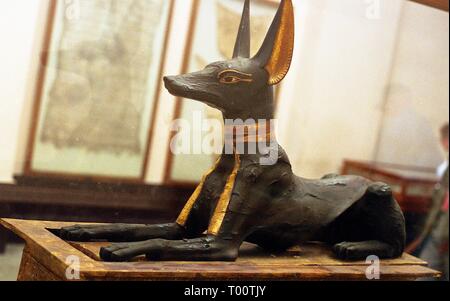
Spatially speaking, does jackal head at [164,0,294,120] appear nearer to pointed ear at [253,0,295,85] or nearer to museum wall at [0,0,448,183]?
pointed ear at [253,0,295,85]

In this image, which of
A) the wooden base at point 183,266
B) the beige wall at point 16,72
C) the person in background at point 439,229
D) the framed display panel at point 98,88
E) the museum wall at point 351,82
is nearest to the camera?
the wooden base at point 183,266

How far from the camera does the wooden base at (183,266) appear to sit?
5.62 ft

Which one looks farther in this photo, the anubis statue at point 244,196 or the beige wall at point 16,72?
the beige wall at point 16,72

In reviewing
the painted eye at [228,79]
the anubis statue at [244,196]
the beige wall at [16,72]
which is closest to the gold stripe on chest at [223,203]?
the anubis statue at [244,196]

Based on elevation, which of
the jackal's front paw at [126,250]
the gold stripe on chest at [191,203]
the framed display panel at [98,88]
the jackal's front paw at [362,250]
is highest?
the framed display panel at [98,88]

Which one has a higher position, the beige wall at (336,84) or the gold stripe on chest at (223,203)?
the beige wall at (336,84)

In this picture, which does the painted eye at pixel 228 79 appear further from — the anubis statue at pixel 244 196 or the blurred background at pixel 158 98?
the blurred background at pixel 158 98

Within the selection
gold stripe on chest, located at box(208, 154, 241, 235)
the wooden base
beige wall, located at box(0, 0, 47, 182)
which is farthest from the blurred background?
gold stripe on chest, located at box(208, 154, 241, 235)
